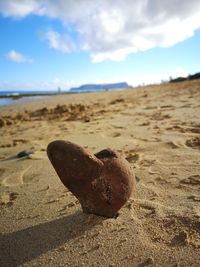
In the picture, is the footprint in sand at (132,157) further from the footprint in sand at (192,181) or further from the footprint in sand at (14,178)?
the footprint in sand at (14,178)

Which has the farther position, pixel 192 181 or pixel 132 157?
pixel 132 157

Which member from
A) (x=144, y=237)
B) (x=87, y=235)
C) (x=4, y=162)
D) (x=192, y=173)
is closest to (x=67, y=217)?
(x=87, y=235)

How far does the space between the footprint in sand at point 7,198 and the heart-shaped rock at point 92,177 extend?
2.37ft

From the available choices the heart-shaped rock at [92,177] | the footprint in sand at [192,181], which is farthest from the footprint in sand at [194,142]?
the heart-shaped rock at [92,177]

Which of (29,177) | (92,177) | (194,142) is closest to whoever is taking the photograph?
(92,177)

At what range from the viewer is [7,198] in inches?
97.5

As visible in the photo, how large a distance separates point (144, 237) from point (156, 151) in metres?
1.69

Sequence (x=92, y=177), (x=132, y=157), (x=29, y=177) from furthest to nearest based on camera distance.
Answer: (x=132, y=157) < (x=29, y=177) < (x=92, y=177)

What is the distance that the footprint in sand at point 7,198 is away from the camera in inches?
94.2

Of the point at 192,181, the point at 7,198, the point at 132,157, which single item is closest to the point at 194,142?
the point at 132,157

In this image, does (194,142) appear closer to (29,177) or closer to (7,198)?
(29,177)

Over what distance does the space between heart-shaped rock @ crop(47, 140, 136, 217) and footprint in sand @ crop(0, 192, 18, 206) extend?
72 cm

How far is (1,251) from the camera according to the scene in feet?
5.74

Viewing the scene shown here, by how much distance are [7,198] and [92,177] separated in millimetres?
951
